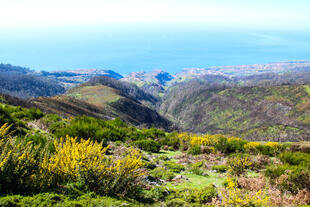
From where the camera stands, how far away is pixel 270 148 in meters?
12.7

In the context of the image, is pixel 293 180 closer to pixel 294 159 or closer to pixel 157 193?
pixel 294 159

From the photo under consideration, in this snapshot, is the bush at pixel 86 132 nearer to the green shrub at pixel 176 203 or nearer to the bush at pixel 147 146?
the bush at pixel 147 146

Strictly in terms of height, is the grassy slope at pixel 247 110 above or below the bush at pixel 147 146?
below

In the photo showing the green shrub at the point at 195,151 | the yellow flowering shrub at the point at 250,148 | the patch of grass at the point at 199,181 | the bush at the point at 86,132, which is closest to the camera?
the patch of grass at the point at 199,181

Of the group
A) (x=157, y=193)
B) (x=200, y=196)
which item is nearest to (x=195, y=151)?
(x=200, y=196)

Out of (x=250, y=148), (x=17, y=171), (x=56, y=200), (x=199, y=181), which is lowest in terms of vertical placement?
(x=250, y=148)

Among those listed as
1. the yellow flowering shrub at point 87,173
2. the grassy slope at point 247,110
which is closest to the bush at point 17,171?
the yellow flowering shrub at point 87,173

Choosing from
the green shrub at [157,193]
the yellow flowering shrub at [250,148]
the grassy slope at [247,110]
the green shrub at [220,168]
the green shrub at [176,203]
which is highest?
the green shrub at [176,203]

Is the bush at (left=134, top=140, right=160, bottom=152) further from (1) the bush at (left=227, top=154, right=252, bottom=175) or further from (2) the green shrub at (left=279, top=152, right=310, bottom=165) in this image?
(2) the green shrub at (left=279, top=152, right=310, bottom=165)

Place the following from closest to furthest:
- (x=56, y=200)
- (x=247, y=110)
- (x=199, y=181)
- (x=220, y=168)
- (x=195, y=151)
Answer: (x=56, y=200)
(x=199, y=181)
(x=220, y=168)
(x=195, y=151)
(x=247, y=110)

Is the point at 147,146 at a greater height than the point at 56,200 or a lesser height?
lesser

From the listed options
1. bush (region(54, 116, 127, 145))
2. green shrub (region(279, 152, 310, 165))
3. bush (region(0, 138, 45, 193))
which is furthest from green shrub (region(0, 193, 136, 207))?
green shrub (region(279, 152, 310, 165))

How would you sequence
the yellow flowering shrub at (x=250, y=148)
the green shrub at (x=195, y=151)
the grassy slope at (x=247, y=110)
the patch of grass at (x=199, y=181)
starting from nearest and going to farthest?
the patch of grass at (x=199, y=181) → the green shrub at (x=195, y=151) → the yellow flowering shrub at (x=250, y=148) → the grassy slope at (x=247, y=110)

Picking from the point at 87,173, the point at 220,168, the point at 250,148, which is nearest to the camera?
the point at 87,173
